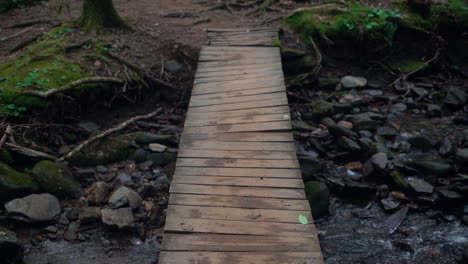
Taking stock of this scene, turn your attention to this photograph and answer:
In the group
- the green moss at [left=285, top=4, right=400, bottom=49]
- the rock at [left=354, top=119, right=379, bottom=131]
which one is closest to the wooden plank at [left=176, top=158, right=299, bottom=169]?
the rock at [left=354, top=119, right=379, bottom=131]

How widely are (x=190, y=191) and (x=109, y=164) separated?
2.54m

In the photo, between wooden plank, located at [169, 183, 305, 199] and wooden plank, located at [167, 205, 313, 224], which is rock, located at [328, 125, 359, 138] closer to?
wooden plank, located at [169, 183, 305, 199]

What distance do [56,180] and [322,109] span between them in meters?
4.52

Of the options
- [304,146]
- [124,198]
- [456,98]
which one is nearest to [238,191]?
[124,198]

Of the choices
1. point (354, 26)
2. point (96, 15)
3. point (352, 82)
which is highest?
point (96, 15)

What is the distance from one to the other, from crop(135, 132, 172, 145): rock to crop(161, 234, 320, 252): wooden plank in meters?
3.15

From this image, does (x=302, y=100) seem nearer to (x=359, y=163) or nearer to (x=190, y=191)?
(x=359, y=163)

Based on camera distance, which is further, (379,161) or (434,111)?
(434,111)

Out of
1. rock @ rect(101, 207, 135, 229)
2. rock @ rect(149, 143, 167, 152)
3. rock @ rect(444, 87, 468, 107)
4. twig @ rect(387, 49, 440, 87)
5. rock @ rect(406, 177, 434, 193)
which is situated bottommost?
rock @ rect(101, 207, 135, 229)

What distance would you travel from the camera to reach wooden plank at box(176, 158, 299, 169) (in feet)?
16.1

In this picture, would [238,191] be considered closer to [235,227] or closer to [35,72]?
[235,227]

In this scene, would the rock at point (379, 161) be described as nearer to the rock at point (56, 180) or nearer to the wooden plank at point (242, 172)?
the wooden plank at point (242, 172)

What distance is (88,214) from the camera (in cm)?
553

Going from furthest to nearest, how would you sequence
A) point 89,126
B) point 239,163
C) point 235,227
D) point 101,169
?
1. point 89,126
2. point 101,169
3. point 239,163
4. point 235,227
